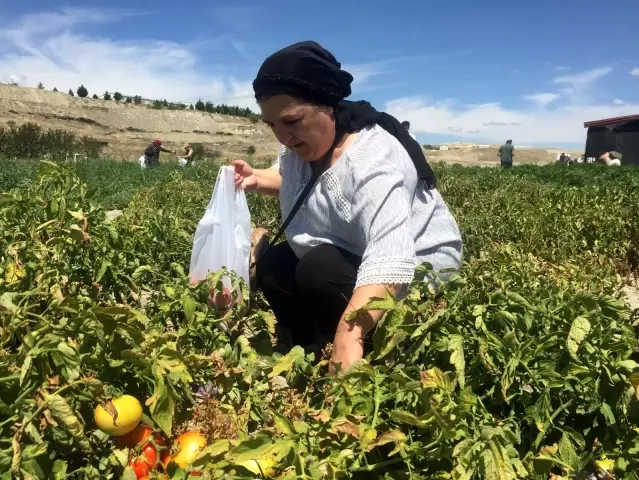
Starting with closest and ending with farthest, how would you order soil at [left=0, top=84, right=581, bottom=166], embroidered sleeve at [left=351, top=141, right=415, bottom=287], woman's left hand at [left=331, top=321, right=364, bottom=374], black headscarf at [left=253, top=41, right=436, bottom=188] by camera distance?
1. woman's left hand at [left=331, top=321, right=364, bottom=374]
2. embroidered sleeve at [left=351, top=141, right=415, bottom=287]
3. black headscarf at [left=253, top=41, right=436, bottom=188]
4. soil at [left=0, top=84, right=581, bottom=166]

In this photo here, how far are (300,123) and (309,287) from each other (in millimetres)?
610

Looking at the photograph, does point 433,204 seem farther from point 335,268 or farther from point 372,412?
point 372,412

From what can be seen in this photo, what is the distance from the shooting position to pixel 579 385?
1199 millimetres

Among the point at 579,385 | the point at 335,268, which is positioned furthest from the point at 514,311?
the point at 335,268

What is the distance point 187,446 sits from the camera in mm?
1271

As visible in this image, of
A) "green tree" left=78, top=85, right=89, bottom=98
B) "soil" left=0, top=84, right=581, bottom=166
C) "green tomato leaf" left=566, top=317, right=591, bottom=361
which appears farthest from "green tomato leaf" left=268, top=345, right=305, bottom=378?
"green tree" left=78, top=85, right=89, bottom=98

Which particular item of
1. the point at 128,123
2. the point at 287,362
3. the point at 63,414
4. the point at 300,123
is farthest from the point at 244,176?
the point at 128,123

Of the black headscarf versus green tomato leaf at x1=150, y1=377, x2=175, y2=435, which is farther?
the black headscarf

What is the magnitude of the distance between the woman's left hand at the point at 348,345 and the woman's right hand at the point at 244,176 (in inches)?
40.4

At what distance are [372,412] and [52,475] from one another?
60cm

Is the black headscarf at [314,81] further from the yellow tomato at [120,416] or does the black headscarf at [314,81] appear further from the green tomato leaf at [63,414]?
the green tomato leaf at [63,414]

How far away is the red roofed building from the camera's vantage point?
102 ft

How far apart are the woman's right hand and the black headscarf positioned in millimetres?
517

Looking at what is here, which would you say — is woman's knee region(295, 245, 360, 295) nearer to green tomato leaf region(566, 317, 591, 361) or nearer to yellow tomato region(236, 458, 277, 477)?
green tomato leaf region(566, 317, 591, 361)
